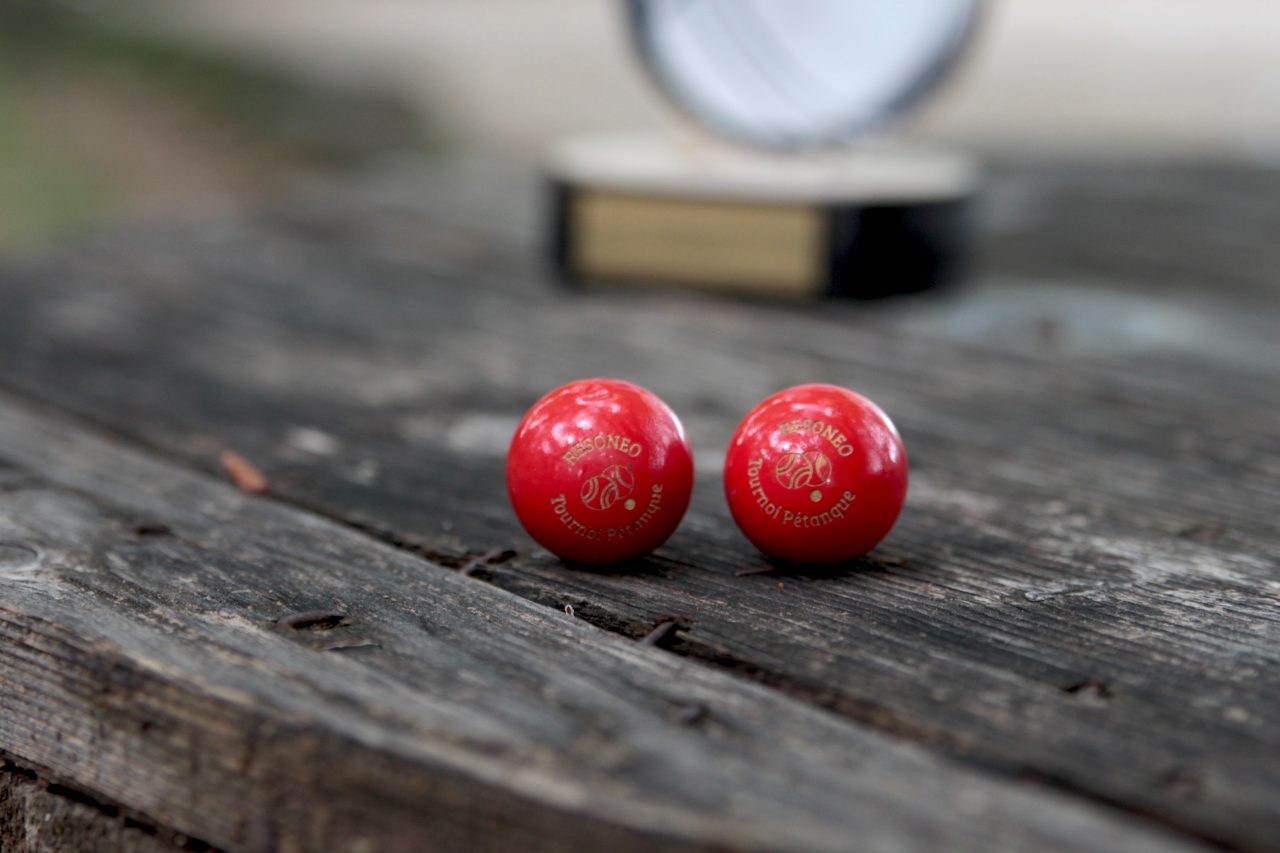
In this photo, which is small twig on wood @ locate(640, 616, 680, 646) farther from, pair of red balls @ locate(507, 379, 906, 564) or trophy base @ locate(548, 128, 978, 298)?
trophy base @ locate(548, 128, 978, 298)

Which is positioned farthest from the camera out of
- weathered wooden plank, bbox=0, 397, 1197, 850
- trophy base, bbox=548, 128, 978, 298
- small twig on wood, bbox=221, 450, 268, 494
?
trophy base, bbox=548, 128, 978, 298

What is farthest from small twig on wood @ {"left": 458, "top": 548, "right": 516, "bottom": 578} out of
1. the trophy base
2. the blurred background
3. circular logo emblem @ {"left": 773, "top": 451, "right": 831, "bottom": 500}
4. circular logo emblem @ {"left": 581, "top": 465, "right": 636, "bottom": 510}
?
the blurred background

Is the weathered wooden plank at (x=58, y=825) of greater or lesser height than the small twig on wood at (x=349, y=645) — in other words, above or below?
below

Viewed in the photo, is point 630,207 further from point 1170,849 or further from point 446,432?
point 1170,849

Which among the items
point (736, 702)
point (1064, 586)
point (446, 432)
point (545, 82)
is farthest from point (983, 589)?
point (545, 82)

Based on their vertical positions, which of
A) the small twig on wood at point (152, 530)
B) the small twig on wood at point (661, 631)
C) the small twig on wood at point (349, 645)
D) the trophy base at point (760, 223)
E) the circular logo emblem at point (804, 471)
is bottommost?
the small twig on wood at point (152, 530)

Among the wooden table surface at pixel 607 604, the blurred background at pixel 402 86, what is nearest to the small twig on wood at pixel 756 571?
the wooden table surface at pixel 607 604

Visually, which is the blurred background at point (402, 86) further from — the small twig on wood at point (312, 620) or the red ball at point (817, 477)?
the small twig on wood at point (312, 620)
